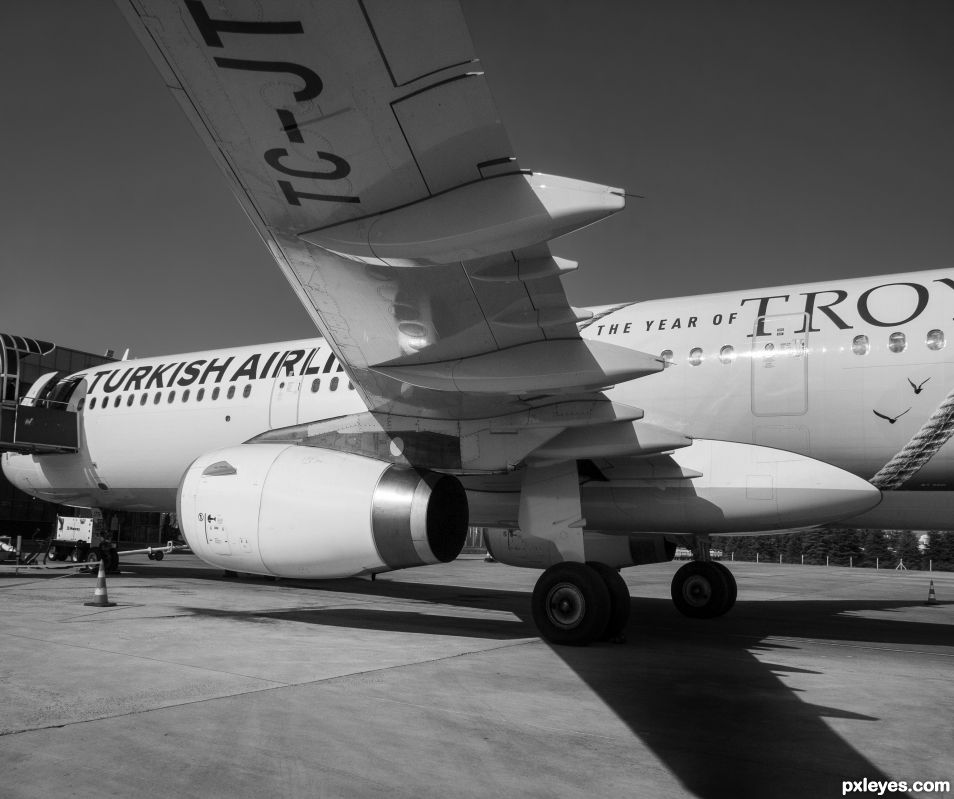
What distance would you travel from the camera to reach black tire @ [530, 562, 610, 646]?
309 inches

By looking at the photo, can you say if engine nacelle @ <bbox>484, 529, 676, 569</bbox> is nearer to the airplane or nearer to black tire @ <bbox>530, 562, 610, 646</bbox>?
the airplane

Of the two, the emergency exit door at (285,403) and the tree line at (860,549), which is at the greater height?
the emergency exit door at (285,403)

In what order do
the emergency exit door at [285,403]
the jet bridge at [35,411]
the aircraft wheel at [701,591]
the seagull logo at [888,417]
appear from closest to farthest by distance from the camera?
the seagull logo at [888,417] < the aircraft wheel at [701,591] < the emergency exit door at [285,403] < the jet bridge at [35,411]

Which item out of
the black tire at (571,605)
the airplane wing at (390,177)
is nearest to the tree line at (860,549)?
the black tire at (571,605)

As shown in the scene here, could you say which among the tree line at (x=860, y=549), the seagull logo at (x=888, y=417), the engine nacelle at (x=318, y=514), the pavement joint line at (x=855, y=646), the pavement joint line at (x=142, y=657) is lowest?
the tree line at (x=860, y=549)

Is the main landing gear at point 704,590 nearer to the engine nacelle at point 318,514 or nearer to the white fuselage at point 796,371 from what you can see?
the white fuselage at point 796,371

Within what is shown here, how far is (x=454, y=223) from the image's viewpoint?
5.08 metres

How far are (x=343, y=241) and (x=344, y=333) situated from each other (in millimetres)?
1793

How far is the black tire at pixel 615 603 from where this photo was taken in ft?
26.5

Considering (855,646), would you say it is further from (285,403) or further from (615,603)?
(285,403)

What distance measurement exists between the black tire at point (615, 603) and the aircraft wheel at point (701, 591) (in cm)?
362

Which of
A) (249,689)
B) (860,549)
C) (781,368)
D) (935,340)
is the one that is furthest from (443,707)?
(860,549)

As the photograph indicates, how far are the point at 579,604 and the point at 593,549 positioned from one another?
3.38 metres

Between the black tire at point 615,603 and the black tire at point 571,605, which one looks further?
the black tire at point 615,603
